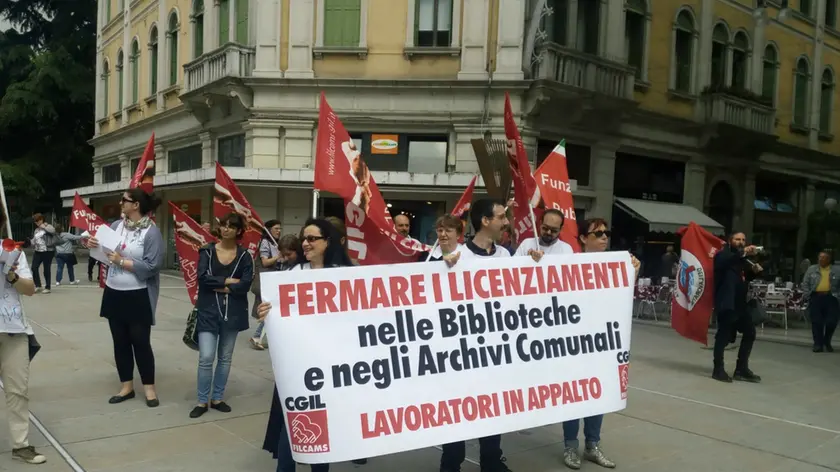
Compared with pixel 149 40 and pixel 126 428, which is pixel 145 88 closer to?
pixel 149 40

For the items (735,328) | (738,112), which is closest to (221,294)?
(735,328)

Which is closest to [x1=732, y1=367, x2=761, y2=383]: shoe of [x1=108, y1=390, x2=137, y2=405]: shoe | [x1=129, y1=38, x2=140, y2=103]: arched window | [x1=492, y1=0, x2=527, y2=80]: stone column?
[x1=108, y1=390, x2=137, y2=405]: shoe

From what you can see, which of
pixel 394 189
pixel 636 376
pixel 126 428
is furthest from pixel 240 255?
pixel 394 189

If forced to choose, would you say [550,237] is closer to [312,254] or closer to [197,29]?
[312,254]

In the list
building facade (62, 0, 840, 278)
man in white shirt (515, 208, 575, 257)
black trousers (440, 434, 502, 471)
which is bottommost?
black trousers (440, 434, 502, 471)

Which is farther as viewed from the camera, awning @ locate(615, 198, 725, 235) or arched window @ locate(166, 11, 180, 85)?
arched window @ locate(166, 11, 180, 85)

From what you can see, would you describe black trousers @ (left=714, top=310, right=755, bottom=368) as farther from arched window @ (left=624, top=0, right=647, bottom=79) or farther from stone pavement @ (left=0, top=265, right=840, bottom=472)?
arched window @ (left=624, top=0, right=647, bottom=79)

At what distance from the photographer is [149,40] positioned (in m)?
25.5

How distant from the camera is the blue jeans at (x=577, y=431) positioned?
492 cm

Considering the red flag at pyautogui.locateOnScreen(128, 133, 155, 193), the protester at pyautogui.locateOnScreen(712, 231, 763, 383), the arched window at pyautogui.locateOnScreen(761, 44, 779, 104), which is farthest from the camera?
the arched window at pyautogui.locateOnScreen(761, 44, 779, 104)

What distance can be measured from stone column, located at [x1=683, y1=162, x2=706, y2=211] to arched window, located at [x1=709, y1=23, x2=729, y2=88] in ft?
8.98

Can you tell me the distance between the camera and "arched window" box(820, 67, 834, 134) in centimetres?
2584

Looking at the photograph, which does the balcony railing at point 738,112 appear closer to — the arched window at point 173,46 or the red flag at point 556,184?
the red flag at point 556,184

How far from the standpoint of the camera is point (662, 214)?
19500mm
